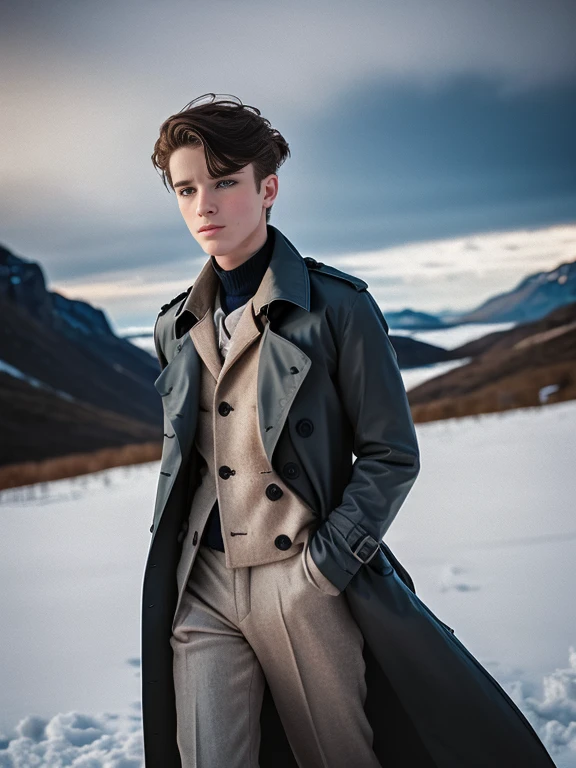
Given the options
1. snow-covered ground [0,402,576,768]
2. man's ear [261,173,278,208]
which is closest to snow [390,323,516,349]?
snow-covered ground [0,402,576,768]

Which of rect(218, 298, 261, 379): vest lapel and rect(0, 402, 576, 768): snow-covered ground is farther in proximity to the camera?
rect(0, 402, 576, 768): snow-covered ground

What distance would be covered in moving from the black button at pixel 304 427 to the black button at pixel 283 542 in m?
0.15

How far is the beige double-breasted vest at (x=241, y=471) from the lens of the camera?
130cm

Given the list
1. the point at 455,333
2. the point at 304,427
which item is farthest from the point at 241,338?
the point at 455,333

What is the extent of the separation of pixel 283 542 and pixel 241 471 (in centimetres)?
12

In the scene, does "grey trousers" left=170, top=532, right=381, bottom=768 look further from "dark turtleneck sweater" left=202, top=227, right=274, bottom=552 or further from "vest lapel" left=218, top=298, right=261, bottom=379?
"dark turtleneck sweater" left=202, top=227, right=274, bottom=552

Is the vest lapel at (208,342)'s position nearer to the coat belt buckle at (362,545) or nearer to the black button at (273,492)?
the black button at (273,492)

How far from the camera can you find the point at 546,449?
5.55m

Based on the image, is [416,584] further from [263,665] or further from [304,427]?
[304,427]

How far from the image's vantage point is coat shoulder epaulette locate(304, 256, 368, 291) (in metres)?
1.36

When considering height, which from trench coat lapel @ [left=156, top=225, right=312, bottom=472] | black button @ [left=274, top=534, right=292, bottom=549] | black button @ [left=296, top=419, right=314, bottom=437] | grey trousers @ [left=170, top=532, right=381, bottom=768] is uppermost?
trench coat lapel @ [left=156, top=225, right=312, bottom=472]

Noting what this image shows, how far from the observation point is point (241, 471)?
1.32m

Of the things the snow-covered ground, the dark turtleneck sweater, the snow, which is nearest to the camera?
the dark turtleneck sweater

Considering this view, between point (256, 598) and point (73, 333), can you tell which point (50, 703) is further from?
point (73, 333)
